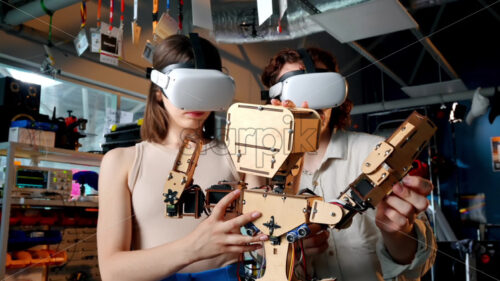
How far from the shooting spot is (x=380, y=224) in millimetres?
483

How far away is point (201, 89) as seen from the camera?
40 cm

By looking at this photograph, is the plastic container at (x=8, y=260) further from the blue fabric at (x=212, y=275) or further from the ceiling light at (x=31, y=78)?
the blue fabric at (x=212, y=275)

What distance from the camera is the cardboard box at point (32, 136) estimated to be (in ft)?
5.13

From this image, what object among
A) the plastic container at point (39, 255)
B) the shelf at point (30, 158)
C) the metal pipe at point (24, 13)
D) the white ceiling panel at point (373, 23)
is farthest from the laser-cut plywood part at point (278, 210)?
the metal pipe at point (24, 13)

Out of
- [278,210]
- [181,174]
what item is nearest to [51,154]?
[181,174]

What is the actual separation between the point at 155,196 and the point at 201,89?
174mm

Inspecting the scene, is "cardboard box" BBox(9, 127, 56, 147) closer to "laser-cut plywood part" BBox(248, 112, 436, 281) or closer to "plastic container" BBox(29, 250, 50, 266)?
"plastic container" BBox(29, 250, 50, 266)

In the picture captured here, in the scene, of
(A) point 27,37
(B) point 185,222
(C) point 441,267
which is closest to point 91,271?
(A) point 27,37

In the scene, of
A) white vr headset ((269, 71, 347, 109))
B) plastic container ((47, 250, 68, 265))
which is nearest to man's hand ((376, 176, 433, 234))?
white vr headset ((269, 71, 347, 109))

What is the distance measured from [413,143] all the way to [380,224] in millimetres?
127

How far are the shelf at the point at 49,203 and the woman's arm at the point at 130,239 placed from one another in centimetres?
121

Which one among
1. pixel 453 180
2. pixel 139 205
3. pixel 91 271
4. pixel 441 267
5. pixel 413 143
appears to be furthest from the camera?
pixel 453 180

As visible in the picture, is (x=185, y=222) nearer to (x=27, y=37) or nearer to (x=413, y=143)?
(x=413, y=143)

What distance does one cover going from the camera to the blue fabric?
0.50 metres
